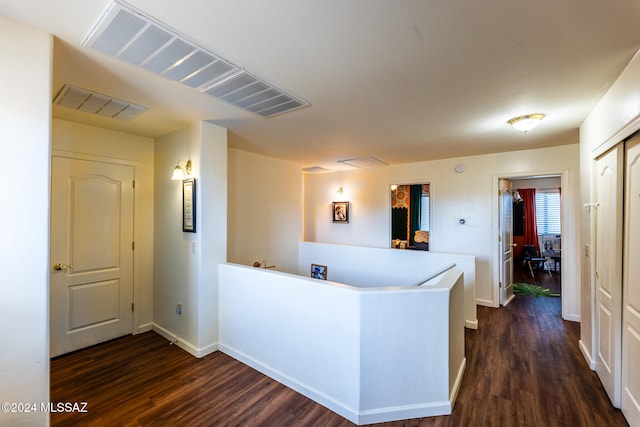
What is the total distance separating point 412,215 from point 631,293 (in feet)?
14.9

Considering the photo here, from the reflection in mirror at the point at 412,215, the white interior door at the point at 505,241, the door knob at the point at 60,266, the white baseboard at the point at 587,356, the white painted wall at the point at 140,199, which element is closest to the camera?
the white baseboard at the point at 587,356

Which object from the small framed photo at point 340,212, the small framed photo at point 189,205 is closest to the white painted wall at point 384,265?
the small framed photo at point 340,212

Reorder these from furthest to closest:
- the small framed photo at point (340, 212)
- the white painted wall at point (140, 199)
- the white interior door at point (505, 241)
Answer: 1. the small framed photo at point (340, 212)
2. the white interior door at point (505, 241)
3. the white painted wall at point (140, 199)

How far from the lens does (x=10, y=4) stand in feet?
4.19

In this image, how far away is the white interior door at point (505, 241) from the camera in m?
4.26

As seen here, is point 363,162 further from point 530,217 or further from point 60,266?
point 530,217

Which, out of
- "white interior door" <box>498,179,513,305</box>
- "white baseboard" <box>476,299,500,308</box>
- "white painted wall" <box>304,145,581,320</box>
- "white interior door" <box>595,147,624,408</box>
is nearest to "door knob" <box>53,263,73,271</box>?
"white painted wall" <box>304,145,581,320</box>

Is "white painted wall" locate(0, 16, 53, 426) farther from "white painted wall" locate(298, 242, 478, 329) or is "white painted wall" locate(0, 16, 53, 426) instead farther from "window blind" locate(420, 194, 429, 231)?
"window blind" locate(420, 194, 429, 231)

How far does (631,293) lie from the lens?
1825 mm

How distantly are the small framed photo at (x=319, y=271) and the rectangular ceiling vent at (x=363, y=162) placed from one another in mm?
1893

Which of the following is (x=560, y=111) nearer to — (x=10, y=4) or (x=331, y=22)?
(x=331, y=22)

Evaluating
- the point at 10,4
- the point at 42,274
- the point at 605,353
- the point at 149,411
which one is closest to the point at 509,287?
the point at 605,353

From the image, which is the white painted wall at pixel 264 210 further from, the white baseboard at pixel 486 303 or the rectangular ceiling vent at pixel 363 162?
the white baseboard at pixel 486 303

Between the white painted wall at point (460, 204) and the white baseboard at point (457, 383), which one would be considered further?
the white painted wall at point (460, 204)
